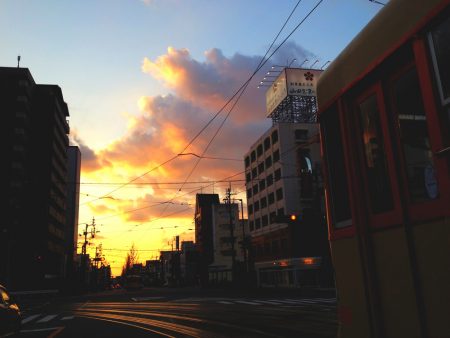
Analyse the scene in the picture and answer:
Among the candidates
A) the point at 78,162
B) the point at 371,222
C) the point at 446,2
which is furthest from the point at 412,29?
the point at 78,162

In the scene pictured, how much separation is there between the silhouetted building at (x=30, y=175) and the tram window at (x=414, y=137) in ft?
199

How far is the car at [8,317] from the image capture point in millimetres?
10023

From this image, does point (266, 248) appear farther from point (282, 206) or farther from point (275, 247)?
point (282, 206)

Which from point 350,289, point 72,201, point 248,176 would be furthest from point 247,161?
point 350,289

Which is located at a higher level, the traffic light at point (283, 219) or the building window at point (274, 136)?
the building window at point (274, 136)

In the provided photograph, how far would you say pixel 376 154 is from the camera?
3.12m

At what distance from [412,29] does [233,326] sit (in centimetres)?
1100

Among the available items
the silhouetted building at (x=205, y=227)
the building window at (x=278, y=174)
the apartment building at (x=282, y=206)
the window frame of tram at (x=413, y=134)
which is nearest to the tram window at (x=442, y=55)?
the window frame of tram at (x=413, y=134)

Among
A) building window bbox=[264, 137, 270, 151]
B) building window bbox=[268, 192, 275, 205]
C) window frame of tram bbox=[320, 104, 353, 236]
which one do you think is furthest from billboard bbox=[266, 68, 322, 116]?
window frame of tram bbox=[320, 104, 353, 236]

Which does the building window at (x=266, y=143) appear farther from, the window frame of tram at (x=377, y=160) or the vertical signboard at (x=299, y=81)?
the window frame of tram at (x=377, y=160)

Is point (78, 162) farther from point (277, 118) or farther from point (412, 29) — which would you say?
point (412, 29)

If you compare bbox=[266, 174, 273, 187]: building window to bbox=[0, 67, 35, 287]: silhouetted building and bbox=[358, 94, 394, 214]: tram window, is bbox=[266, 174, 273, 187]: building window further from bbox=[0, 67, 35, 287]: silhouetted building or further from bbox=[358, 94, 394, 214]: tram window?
bbox=[358, 94, 394, 214]: tram window

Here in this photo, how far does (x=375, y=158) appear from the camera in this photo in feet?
10.3

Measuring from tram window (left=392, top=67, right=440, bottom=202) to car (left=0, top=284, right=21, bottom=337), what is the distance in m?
10.3
